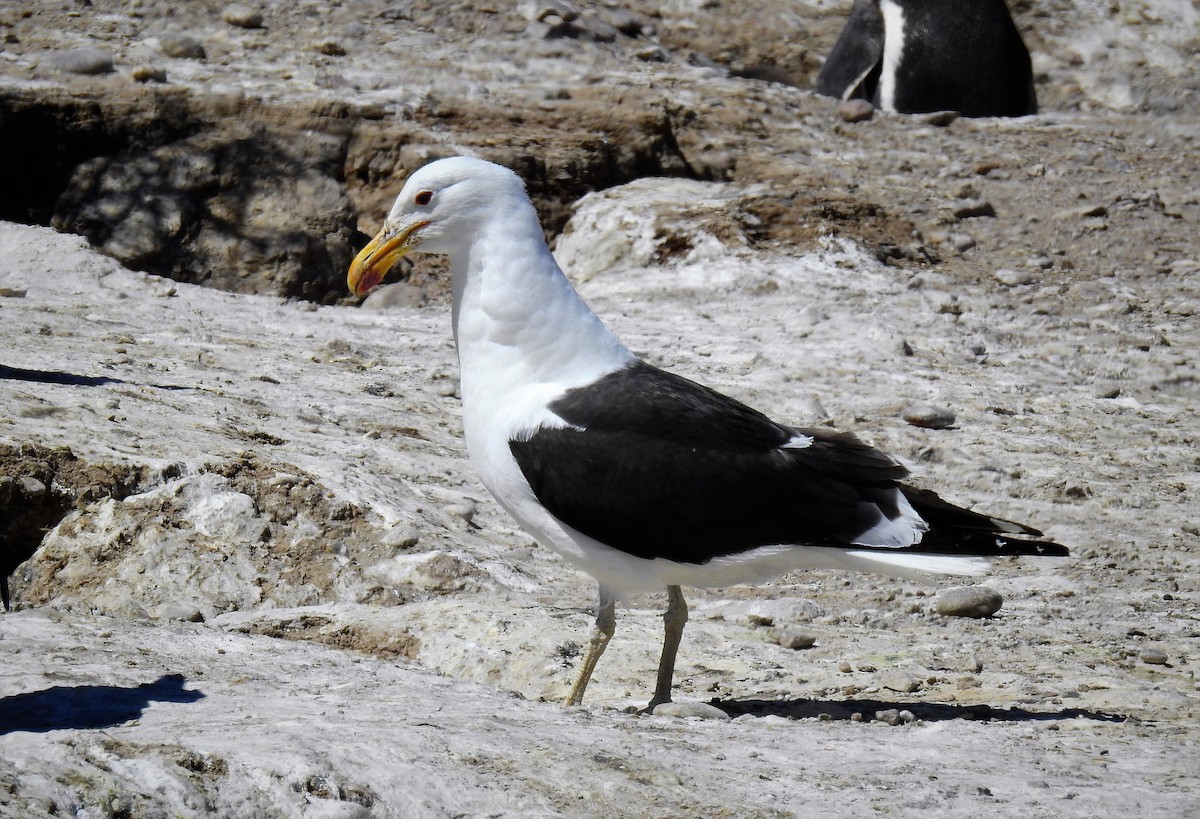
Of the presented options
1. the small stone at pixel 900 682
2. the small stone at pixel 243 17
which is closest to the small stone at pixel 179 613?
the small stone at pixel 900 682

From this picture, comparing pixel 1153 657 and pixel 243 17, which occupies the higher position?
pixel 243 17

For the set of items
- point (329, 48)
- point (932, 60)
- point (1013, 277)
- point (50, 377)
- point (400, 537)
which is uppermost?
point (932, 60)

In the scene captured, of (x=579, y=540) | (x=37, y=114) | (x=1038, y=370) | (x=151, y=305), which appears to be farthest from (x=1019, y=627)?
(x=37, y=114)

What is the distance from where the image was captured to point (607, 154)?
397 inches

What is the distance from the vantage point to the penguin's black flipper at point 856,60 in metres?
12.7

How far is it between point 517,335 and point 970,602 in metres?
2.01

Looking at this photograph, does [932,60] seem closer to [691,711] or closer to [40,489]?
[40,489]

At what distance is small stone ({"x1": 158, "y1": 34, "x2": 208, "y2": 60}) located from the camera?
1041 centimetres

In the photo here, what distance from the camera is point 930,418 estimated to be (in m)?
7.28

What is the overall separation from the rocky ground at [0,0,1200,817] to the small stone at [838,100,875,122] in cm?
15

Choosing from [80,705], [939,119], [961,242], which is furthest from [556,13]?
[80,705]

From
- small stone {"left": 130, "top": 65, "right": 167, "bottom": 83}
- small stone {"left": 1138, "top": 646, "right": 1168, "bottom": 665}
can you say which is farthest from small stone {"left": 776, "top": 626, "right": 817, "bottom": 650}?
small stone {"left": 130, "top": 65, "right": 167, "bottom": 83}

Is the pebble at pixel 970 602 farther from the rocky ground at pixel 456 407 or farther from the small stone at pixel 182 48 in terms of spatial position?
the small stone at pixel 182 48

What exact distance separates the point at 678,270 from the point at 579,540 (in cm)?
480
